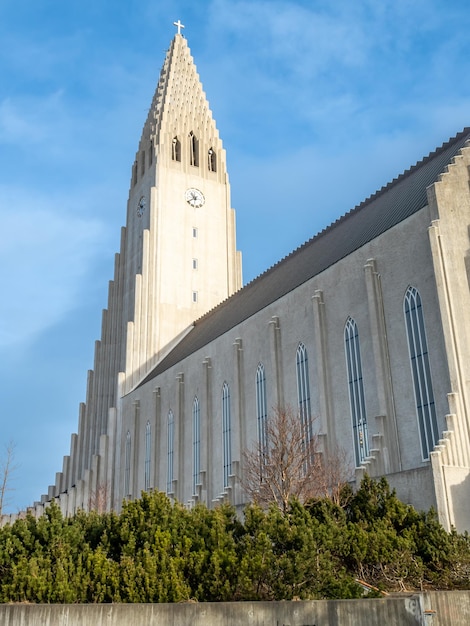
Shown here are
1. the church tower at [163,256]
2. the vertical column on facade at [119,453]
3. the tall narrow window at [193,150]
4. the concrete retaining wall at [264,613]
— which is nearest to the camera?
the concrete retaining wall at [264,613]

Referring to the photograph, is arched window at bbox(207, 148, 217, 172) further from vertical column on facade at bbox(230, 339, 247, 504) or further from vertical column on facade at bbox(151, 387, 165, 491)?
vertical column on facade at bbox(230, 339, 247, 504)

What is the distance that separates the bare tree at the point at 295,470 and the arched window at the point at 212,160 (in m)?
33.0

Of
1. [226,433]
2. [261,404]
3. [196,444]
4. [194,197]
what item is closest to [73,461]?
[196,444]

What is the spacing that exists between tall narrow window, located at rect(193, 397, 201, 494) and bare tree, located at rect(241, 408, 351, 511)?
28.9 ft

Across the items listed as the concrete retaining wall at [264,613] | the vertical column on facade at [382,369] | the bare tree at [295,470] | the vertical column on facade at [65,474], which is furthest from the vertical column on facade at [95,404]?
the concrete retaining wall at [264,613]

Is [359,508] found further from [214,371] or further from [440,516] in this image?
[214,371]

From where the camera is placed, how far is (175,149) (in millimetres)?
57094

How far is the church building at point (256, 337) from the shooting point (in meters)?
24.3

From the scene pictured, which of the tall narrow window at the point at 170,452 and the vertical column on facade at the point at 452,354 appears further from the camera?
the tall narrow window at the point at 170,452

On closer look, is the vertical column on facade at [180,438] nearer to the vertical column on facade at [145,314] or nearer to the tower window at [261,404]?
the tower window at [261,404]

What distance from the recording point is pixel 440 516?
64.7 ft

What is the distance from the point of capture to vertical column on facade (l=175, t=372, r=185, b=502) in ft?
131

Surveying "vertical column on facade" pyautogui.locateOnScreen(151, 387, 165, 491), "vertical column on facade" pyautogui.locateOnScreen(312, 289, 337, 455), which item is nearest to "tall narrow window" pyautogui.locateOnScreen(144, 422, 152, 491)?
"vertical column on facade" pyautogui.locateOnScreen(151, 387, 165, 491)

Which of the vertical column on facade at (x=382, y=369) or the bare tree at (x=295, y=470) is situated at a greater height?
the vertical column on facade at (x=382, y=369)
